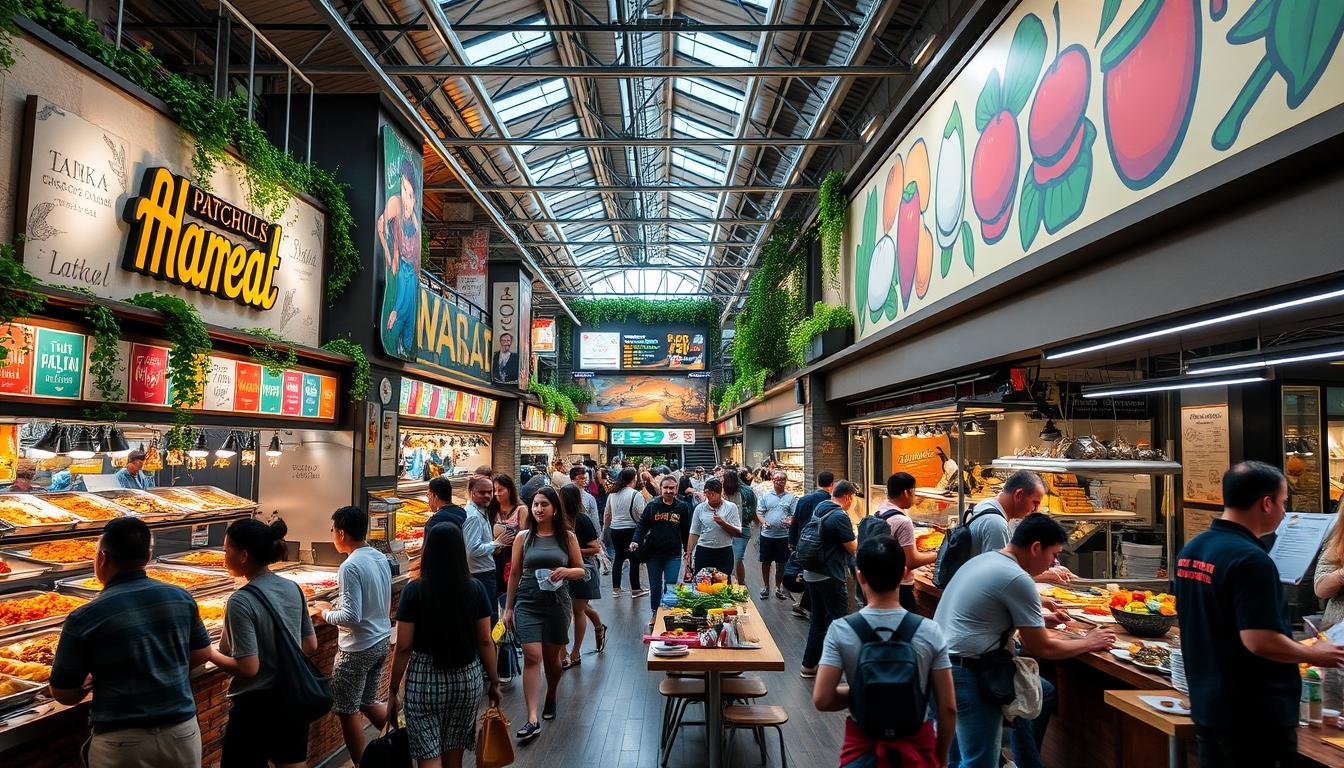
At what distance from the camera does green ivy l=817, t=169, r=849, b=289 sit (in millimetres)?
10984

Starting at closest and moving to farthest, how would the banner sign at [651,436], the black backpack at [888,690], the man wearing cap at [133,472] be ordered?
the black backpack at [888,690] → the man wearing cap at [133,472] → the banner sign at [651,436]

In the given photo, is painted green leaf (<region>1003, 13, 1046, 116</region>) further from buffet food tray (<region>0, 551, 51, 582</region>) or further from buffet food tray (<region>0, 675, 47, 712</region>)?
buffet food tray (<region>0, 551, 51, 582</region>)

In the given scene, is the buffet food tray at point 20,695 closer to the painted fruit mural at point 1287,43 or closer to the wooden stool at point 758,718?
the wooden stool at point 758,718

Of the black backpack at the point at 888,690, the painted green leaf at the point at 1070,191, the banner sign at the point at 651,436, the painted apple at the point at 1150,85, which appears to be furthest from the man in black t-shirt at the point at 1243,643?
the banner sign at the point at 651,436

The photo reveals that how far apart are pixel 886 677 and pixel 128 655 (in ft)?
9.32

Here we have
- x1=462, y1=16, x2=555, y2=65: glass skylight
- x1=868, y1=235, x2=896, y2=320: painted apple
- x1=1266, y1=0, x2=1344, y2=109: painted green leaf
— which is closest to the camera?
x1=1266, y1=0, x2=1344, y2=109: painted green leaf

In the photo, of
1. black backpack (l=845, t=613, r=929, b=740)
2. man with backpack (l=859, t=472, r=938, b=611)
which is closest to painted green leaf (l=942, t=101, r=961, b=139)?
man with backpack (l=859, t=472, r=938, b=611)

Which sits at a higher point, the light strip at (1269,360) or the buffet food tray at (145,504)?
the light strip at (1269,360)

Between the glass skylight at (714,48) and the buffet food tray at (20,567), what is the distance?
9.82 m

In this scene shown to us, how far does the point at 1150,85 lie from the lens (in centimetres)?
400

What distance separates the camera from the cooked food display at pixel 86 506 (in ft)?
16.8

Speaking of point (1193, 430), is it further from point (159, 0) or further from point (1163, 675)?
point (159, 0)

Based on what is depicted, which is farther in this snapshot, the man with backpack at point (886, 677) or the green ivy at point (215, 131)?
the green ivy at point (215, 131)

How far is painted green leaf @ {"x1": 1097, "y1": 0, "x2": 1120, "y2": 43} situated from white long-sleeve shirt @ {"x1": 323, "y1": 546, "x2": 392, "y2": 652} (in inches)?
202
